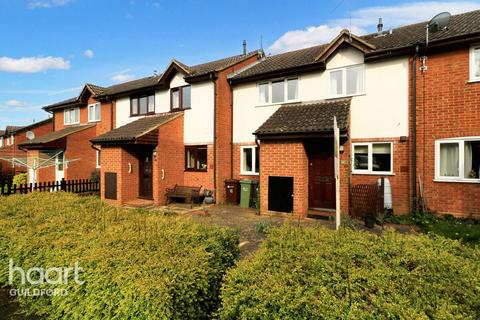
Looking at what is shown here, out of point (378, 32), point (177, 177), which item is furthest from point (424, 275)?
point (378, 32)

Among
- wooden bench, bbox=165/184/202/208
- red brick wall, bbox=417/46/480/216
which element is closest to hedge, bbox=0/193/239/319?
wooden bench, bbox=165/184/202/208

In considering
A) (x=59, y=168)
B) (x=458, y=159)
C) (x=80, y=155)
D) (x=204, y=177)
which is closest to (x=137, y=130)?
(x=204, y=177)

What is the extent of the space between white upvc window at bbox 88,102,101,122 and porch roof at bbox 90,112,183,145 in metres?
6.39

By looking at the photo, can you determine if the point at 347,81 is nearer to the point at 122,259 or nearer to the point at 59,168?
the point at 122,259

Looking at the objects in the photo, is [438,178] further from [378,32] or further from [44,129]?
[44,129]

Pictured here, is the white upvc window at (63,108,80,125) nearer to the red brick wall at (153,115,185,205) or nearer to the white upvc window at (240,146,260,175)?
the red brick wall at (153,115,185,205)

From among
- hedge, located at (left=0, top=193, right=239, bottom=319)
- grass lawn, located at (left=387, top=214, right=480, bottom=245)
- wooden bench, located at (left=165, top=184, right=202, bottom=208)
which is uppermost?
hedge, located at (left=0, top=193, right=239, bottom=319)

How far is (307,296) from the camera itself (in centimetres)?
228

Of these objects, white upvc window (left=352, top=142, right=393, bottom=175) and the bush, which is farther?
white upvc window (left=352, top=142, right=393, bottom=175)

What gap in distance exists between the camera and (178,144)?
1459 cm

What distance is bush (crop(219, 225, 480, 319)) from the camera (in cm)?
203

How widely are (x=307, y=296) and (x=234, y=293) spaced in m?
0.74

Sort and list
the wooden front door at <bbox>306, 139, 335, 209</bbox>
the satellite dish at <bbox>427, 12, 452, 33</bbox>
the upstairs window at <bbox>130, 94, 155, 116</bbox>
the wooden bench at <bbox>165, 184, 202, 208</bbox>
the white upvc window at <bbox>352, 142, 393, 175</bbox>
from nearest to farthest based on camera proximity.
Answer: the satellite dish at <bbox>427, 12, 452, 33</bbox>, the white upvc window at <bbox>352, 142, 393, 175</bbox>, the wooden front door at <bbox>306, 139, 335, 209</bbox>, the wooden bench at <bbox>165, 184, 202, 208</bbox>, the upstairs window at <bbox>130, 94, 155, 116</bbox>

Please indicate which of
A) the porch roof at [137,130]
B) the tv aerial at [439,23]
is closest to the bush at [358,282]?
the tv aerial at [439,23]
